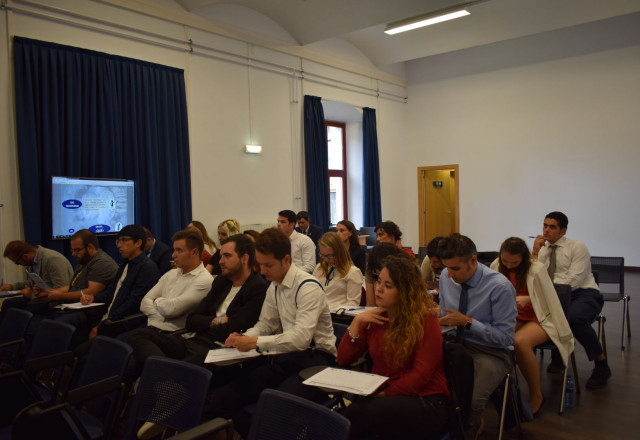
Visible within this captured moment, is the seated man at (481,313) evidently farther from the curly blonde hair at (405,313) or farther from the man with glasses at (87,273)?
the man with glasses at (87,273)

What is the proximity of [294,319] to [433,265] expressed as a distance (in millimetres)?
1897

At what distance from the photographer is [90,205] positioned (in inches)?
236

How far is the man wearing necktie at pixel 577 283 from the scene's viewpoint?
3896 mm

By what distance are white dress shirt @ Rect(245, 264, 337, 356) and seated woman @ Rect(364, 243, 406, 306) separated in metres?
0.88

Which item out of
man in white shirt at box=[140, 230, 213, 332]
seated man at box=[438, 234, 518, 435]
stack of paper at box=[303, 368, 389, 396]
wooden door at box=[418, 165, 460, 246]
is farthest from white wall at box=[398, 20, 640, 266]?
stack of paper at box=[303, 368, 389, 396]

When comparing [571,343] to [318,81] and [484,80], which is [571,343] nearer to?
[318,81]

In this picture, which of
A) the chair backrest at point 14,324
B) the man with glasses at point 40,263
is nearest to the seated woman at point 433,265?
the chair backrest at point 14,324

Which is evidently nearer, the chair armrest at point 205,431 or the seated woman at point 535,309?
the chair armrest at point 205,431

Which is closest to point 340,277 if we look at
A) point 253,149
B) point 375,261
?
point 375,261

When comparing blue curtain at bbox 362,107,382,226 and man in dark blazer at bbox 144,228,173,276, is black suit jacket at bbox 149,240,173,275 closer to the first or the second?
man in dark blazer at bbox 144,228,173,276

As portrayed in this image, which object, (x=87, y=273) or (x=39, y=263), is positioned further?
(x=39, y=263)

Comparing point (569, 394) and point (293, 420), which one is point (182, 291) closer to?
point (293, 420)

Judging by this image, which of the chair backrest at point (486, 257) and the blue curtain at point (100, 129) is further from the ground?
the blue curtain at point (100, 129)

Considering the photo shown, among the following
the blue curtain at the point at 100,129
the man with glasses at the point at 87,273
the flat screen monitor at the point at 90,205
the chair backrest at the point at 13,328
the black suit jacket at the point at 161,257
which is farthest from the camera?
the flat screen monitor at the point at 90,205
